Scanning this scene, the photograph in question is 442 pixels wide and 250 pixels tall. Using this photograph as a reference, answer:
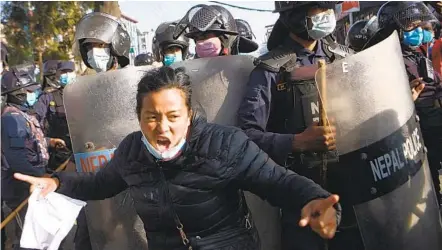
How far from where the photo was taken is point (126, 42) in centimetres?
399

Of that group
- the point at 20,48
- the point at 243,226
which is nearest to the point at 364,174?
the point at 243,226

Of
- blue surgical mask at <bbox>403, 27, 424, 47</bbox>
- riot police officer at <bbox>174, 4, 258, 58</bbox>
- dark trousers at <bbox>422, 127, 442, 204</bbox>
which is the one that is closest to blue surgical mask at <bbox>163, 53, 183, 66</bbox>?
riot police officer at <bbox>174, 4, 258, 58</bbox>

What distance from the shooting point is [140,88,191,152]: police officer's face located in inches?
84.8

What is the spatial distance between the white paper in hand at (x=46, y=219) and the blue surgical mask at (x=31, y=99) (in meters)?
3.80

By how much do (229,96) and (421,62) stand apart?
1.86m

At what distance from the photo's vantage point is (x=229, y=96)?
9.53 ft

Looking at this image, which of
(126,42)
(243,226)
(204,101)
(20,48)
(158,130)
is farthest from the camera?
(20,48)

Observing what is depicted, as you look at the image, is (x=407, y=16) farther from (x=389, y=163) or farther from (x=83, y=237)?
(x=83, y=237)

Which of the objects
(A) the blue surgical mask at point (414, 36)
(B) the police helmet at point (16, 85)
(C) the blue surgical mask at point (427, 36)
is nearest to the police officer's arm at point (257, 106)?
(A) the blue surgical mask at point (414, 36)

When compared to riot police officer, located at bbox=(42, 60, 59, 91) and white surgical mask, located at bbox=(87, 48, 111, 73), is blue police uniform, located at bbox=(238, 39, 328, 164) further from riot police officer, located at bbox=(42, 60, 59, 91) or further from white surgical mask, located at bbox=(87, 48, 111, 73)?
riot police officer, located at bbox=(42, 60, 59, 91)

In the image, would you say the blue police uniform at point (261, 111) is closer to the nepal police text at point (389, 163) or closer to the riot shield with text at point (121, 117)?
the riot shield with text at point (121, 117)

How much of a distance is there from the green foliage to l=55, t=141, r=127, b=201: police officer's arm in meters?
14.3

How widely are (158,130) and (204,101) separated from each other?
81 cm

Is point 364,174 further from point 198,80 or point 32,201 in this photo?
point 32,201
